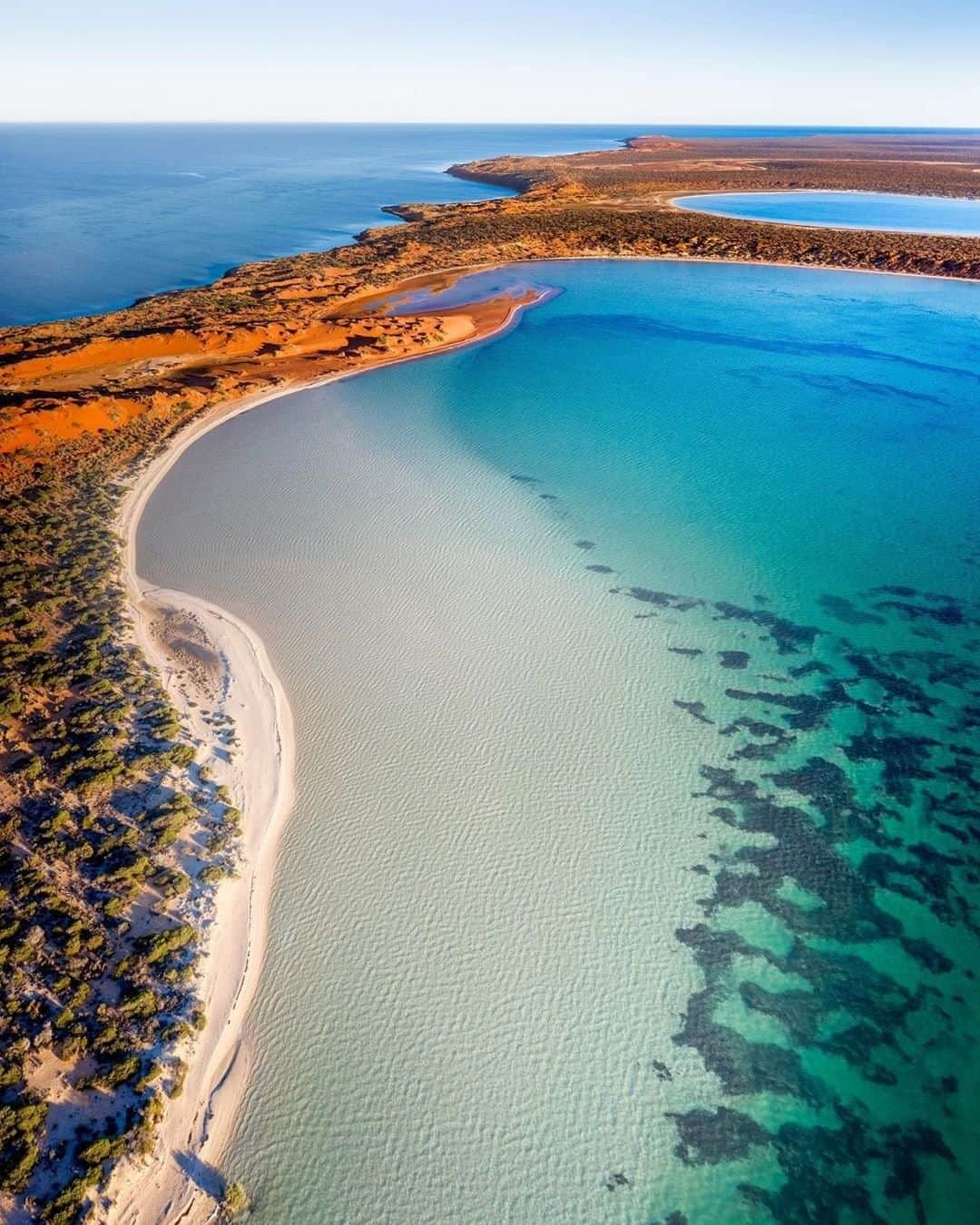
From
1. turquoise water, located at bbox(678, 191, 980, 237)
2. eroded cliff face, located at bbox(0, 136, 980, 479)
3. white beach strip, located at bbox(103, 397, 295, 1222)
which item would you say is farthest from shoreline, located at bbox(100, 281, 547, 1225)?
turquoise water, located at bbox(678, 191, 980, 237)

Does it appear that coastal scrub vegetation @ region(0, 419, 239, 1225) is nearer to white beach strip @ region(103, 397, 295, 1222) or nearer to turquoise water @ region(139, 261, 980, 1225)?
white beach strip @ region(103, 397, 295, 1222)

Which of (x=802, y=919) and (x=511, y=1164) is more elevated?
(x=802, y=919)

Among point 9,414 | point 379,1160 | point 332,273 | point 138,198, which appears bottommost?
point 379,1160

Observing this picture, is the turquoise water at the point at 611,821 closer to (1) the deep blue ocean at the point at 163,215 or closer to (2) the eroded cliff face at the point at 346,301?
(2) the eroded cliff face at the point at 346,301

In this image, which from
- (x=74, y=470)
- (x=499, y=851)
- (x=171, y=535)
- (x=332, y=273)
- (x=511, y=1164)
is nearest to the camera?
(x=511, y=1164)

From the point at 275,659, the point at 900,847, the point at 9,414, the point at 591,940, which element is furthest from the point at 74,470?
the point at 900,847

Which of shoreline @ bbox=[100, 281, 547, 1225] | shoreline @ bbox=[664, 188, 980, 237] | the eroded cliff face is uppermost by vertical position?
shoreline @ bbox=[664, 188, 980, 237]

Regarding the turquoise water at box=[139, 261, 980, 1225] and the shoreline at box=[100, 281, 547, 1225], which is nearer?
the shoreline at box=[100, 281, 547, 1225]

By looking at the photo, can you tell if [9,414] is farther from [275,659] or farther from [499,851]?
[499,851]
